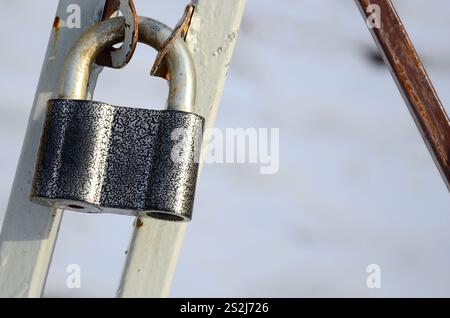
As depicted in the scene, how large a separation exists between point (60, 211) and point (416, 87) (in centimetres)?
41

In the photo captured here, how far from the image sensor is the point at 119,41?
1.01m

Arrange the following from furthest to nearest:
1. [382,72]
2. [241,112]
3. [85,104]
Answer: [382,72]
[241,112]
[85,104]

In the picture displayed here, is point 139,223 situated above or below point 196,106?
below

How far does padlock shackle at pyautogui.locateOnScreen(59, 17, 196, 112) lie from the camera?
3.25ft

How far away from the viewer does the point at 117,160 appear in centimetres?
97

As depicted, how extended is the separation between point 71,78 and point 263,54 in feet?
1.61

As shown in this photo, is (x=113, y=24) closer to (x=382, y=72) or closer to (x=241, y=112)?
(x=241, y=112)

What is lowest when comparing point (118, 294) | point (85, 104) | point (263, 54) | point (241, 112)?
point (118, 294)

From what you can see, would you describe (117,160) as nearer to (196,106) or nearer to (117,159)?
(117,159)

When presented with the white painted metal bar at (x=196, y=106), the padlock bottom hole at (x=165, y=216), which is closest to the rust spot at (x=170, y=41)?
the white painted metal bar at (x=196, y=106)

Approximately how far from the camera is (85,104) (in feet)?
3.17

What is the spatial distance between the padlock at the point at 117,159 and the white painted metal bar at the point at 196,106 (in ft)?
0.26

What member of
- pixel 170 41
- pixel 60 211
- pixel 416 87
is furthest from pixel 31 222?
pixel 416 87
